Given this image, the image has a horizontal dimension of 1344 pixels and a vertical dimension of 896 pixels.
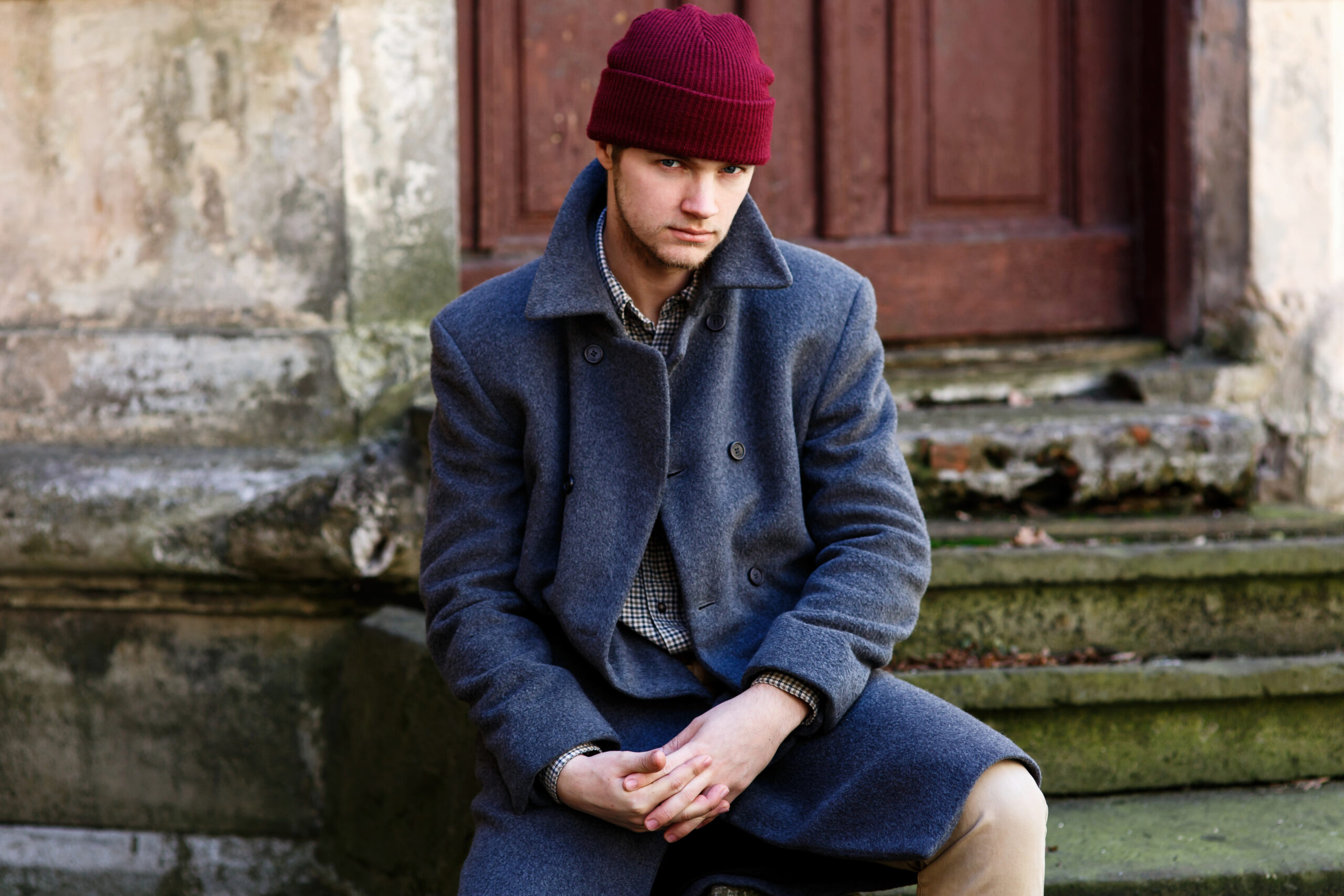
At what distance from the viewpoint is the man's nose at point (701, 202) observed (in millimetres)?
2014

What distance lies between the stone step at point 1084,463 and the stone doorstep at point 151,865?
1.77 m

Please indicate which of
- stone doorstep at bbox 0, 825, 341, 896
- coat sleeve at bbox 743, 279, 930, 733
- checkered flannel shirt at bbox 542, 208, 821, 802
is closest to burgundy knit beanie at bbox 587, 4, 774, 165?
checkered flannel shirt at bbox 542, 208, 821, 802

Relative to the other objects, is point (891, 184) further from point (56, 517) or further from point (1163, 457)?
point (56, 517)


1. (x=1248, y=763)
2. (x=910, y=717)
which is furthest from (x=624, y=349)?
(x=1248, y=763)

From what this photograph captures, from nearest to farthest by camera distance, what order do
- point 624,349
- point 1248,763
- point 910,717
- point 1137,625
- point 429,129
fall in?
point 910,717 → point 624,349 → point 1248,763 → point 1137,625 → point 429,129

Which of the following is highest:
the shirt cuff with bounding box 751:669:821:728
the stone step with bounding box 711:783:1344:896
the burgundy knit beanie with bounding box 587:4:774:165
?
the burgundy knit beanie with bounding box 587:4:774:165

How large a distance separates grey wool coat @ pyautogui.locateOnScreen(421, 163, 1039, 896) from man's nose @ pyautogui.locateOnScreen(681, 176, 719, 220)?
10 centimetres

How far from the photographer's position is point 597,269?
2.11 meters

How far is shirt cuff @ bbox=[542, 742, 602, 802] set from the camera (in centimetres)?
192

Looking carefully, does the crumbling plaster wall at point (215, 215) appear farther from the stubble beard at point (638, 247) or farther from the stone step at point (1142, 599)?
the stone step at point (1142, 599)

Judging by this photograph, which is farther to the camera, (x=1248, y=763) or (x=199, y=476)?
(x=199, y=476)

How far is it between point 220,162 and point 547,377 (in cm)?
150

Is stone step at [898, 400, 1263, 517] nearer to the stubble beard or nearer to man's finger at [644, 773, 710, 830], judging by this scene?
the stubble beard

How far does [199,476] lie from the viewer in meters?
3.12
